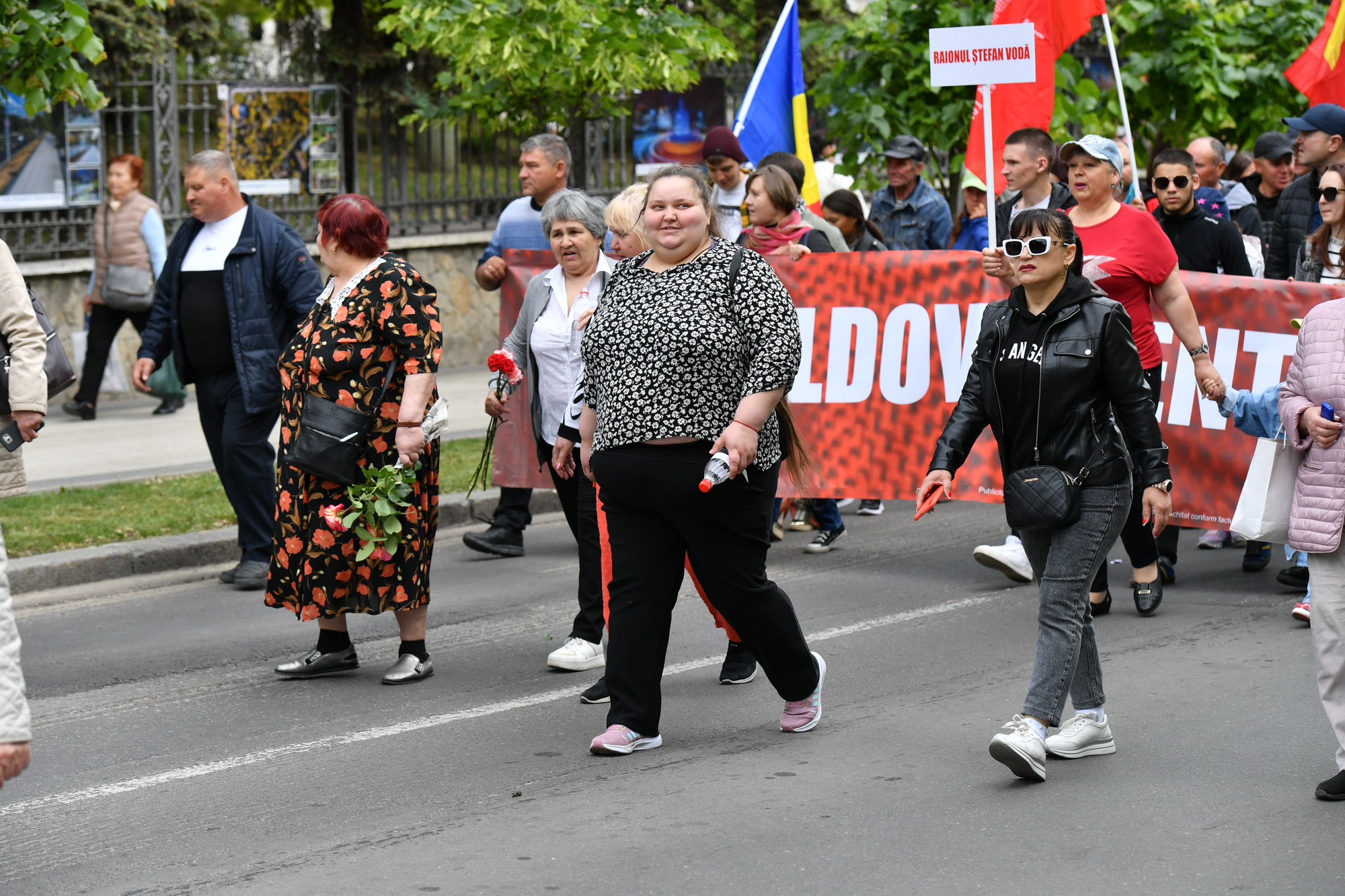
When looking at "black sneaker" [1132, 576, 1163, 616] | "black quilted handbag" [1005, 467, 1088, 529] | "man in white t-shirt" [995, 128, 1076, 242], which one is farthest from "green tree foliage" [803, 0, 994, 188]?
"black quilted handbag" [1005, 467, 1088, 529]

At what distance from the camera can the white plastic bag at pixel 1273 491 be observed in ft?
17.0

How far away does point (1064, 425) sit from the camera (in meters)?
5.16

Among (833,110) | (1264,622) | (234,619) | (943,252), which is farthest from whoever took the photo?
(833,110)

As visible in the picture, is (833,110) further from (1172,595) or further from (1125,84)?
(1172,595)

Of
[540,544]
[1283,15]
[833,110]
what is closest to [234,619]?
[540,544]

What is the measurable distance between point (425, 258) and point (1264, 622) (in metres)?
11.1

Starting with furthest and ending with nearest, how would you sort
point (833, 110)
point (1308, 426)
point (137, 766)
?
1. point (833, 110)
2. point (137, 766)
3. point (1308, 426)

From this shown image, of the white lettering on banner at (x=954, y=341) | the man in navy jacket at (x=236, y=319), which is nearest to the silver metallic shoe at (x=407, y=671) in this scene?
the man in navy jacket at (x=236, y=319)

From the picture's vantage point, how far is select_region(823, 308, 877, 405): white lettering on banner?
8742mm

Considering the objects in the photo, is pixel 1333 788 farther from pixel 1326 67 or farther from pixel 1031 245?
pixel 1326 67

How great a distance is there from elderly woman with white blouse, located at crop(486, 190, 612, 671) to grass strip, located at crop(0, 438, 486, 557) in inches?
124

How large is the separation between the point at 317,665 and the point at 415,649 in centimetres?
39

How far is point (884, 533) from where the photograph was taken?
31.7 feet

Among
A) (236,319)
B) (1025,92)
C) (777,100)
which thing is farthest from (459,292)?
(1025,92)
